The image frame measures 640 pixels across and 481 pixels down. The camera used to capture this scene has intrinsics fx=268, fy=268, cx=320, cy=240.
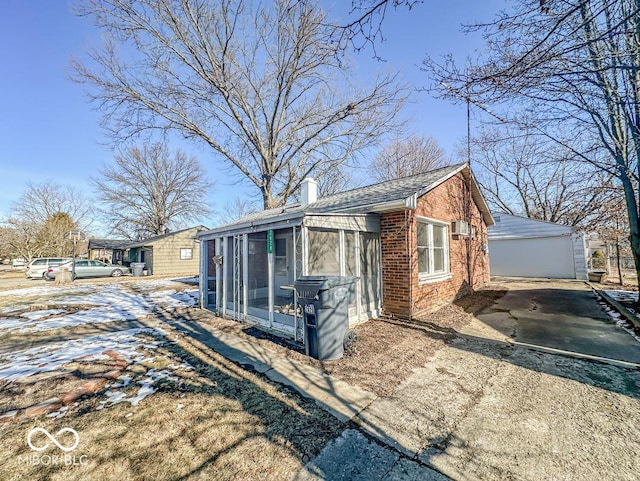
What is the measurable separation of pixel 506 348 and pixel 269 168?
15086 mm

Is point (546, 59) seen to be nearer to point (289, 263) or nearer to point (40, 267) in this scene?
point (289, 263)

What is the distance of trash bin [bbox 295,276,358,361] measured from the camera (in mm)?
4309

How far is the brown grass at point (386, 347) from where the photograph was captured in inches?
149

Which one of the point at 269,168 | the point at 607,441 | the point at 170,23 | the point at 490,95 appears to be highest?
the point at 170,23

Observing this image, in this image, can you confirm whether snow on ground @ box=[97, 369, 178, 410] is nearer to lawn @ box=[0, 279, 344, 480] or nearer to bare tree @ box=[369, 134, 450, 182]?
lawn @ box=[0, 279, 344, 480]

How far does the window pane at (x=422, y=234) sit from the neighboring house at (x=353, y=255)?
0.03 metres

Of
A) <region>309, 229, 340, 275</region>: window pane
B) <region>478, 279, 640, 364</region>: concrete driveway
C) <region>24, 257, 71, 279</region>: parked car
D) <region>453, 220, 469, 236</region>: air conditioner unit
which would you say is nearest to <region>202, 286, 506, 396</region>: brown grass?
<region>478, 279, 640, 364</region>: concrete driveway

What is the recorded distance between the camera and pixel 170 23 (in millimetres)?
11758

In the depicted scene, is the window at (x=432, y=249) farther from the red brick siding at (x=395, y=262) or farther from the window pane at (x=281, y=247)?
the window pane at (x=281, y=247)

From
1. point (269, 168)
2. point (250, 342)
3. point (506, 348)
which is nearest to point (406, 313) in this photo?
point (506, 348)

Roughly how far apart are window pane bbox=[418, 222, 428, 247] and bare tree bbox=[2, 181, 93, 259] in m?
36.5

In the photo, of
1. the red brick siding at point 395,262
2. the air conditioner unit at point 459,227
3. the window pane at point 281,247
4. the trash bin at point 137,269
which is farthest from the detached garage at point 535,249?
the trash bin at point 137,269

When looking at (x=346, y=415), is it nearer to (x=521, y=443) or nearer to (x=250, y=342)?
(x=521, y=443)

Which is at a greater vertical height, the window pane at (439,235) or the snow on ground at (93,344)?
the window pane at (439,235)
